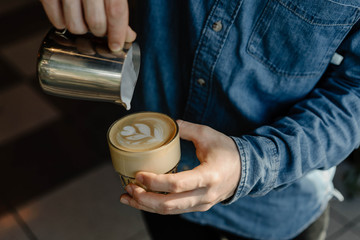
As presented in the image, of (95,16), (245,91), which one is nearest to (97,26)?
(95,16)

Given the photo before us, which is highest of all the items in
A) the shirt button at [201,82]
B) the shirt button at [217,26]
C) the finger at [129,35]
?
the shirt button at [217,26]

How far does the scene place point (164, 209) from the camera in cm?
92

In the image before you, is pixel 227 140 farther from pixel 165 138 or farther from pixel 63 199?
pixel 63 199

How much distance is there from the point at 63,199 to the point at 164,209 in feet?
6.61

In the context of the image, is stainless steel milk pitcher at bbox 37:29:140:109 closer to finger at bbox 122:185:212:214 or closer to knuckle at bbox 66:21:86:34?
knuckle at bbox 66:21:86:34

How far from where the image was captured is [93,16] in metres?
0.83

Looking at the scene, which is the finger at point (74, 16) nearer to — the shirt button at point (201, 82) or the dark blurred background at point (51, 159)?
the shirt button at point (201, 82)

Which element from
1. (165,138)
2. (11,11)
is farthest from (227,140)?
(11,11)

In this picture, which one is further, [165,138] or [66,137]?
[66,137]

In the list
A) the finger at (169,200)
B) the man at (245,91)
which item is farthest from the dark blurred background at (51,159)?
the finger at (169,200)

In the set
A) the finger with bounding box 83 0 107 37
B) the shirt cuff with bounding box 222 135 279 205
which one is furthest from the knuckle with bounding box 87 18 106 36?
the shirt cuff with bounding box 222 135 279 205

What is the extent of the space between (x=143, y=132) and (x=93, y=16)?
0.39 meters

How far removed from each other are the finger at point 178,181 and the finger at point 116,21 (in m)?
0.32

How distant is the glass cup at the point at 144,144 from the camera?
3.22 ft
